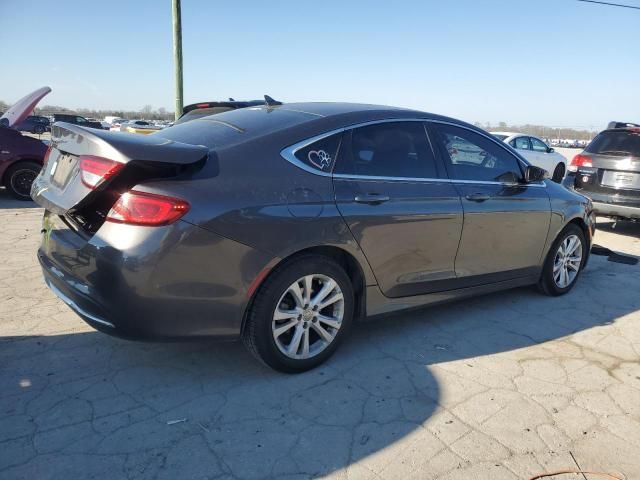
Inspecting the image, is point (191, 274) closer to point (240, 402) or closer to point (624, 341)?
point (240, 402)

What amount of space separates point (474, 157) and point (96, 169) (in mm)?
2749

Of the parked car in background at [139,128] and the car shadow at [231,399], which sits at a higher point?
the parked car in background at [139,128]

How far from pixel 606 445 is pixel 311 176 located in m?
2.09

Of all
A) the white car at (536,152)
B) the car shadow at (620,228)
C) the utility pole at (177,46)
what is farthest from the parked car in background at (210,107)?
the white car at (536,152)

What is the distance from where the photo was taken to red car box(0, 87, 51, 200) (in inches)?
338

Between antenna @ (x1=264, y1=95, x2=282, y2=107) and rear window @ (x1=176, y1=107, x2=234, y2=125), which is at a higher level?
antenna @ (x1=264, y1=95, x2=282, y2=107)

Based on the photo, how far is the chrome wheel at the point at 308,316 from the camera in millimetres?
2986

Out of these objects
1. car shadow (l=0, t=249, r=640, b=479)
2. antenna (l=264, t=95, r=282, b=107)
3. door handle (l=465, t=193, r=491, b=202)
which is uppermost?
antenna (l=264, t=95, r=282, b=107)

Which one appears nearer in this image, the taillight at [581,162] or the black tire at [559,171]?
the taillight at [581,162]

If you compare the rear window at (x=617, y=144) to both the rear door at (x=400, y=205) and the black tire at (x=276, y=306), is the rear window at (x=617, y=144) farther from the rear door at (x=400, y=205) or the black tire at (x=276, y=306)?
the black tire at (x=276, y=306)

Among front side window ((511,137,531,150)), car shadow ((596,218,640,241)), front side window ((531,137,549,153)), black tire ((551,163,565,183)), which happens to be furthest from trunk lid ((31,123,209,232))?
black tire ((551,163,565,183))

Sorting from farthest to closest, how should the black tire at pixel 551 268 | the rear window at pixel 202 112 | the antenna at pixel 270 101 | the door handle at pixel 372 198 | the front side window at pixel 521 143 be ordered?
the front side window at pixel 521 143, the rear window at pixel 202 112, the black tire at pixel 551 268, the antenna at pixel 270 101, the door handle at pixel 372 198

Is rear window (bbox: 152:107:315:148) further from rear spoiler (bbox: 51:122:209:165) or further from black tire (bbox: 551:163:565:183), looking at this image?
black tire (bbox: 551:163:565:183)

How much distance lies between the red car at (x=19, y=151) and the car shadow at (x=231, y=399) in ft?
21.1
